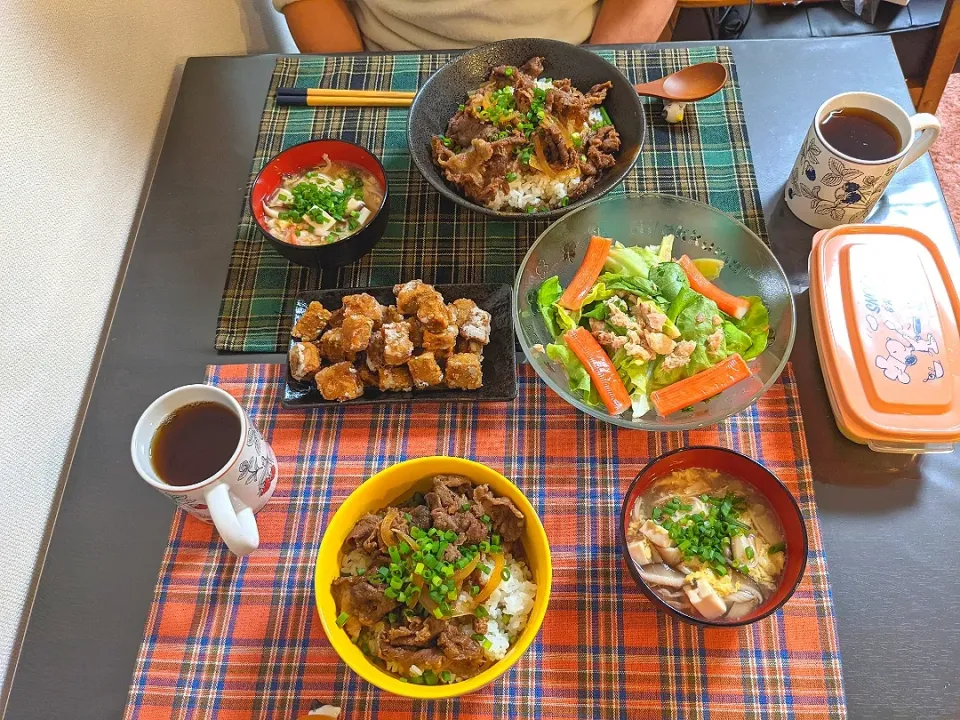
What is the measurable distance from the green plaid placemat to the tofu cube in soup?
0.17 meters

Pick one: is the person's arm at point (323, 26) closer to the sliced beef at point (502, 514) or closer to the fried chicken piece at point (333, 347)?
the fried chicken piece at point (333, 347)

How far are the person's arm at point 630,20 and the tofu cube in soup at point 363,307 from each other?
1.28m

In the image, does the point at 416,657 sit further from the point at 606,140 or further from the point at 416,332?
the point at 606,140

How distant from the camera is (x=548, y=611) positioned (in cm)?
118

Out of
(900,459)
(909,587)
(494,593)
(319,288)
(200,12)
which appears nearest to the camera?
(494,593)

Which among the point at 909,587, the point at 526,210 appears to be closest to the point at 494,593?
the point at 909,587

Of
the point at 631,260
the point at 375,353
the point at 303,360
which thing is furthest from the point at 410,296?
the point at 631,260

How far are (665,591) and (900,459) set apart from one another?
606 mm

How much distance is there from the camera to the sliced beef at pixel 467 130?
1614 mm

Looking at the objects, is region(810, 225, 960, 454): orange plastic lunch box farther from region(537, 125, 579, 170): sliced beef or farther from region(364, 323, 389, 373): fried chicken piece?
region(364, 323, 389, 373): fried chicken piece

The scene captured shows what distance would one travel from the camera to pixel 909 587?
1189 millimetres

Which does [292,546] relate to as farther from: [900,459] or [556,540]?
[900,459]

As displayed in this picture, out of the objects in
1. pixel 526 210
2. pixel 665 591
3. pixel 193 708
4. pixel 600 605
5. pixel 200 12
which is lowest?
pixel 193 708

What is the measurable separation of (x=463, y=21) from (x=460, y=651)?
186 cm
